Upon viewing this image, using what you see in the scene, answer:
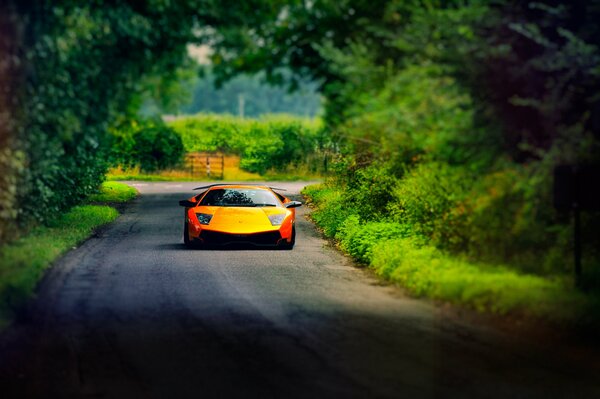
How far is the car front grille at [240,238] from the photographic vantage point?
23.3 meters

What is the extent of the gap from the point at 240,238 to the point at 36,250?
5.26 meters

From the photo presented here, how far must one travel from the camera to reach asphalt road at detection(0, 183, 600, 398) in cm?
1012

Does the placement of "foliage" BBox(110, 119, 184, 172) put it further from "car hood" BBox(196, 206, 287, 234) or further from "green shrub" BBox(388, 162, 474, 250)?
"green shrub" BBox(388, 162, 474, 250)

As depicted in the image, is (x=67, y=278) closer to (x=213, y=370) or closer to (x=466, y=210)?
(x=466, y=210)

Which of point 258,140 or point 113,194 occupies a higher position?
point 258,140

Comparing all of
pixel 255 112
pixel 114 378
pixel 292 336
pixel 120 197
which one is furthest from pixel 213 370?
pixel 255 112

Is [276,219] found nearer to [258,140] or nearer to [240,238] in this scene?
[240,238]

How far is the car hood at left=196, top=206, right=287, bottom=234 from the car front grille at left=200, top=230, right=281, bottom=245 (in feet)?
0.31

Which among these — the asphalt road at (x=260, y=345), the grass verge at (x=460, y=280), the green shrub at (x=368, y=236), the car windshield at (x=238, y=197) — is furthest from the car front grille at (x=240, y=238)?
the asphalt road at (x=260, y=345)

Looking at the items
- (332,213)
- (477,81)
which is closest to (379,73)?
(477,81)

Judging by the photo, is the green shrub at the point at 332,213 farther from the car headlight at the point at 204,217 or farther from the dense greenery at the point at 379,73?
the dense greenery at the point at 379,73

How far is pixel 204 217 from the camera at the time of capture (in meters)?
23.6

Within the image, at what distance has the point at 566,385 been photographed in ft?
34.1

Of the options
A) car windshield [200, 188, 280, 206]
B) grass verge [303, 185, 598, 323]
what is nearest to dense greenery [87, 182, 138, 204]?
car windshield [200, 188, 280, 206]
